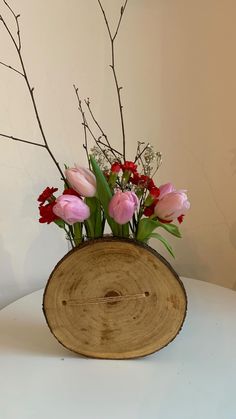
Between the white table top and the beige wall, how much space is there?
310mm

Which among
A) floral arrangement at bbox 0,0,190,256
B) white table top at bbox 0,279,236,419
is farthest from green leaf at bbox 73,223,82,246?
white table top at bbox 0,279,236,419

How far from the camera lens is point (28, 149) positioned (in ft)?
3.56

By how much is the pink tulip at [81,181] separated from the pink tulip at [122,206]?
0.06 m

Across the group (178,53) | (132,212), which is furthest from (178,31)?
(132,212)

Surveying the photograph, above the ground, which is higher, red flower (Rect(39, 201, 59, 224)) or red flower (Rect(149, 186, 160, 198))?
red flower (Rect(149, 186, 160, 198))

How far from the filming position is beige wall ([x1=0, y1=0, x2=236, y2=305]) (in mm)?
1062

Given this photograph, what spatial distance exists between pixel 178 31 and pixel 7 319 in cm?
97

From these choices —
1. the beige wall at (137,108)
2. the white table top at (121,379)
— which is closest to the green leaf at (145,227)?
the white table top at (121,379)

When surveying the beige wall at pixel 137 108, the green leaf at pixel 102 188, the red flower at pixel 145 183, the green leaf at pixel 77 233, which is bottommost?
the green leaf at pixel 77 233

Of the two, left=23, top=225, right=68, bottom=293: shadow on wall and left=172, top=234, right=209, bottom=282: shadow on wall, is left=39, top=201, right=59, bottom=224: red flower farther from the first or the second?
left=172, top=234, right=209, bottom=282: shadow on wall

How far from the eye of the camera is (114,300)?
0.78 m

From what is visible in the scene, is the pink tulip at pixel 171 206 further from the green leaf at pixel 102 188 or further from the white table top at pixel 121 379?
the white table top at pixel 121 379

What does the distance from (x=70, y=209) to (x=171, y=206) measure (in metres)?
0.19

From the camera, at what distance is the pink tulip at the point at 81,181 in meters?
0.75
